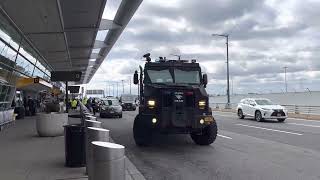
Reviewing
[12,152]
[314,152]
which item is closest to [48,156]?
[12,152]

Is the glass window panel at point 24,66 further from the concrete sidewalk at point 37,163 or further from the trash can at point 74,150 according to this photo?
the trash can at point 74,150

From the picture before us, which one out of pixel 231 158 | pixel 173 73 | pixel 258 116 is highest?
pixel 173 73

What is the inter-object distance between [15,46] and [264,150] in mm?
25234

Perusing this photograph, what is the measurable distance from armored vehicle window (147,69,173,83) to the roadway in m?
2.38

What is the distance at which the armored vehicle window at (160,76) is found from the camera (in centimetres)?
1622

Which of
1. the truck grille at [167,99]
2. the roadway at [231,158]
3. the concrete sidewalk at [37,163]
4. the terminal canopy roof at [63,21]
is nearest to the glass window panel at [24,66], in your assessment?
the terminal canopy roof at [63,21]

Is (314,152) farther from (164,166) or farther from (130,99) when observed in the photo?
(130,99)

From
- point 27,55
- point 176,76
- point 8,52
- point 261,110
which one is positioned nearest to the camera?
point 176,76

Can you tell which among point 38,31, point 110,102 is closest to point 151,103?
point 38,31

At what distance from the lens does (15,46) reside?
114ft

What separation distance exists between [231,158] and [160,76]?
4585mm

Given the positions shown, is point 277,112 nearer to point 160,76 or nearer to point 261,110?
point 261,110

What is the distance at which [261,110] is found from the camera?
3092 centimetres

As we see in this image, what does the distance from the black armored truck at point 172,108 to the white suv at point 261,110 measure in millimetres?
14980
